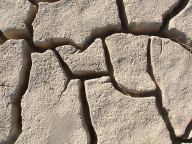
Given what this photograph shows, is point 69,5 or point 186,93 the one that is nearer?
point 186,93

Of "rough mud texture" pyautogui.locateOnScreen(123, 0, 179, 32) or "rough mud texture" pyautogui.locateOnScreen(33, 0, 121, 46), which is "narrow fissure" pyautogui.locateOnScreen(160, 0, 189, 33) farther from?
"rough mud texture" pyautogui.locateOnScreen(33, 0, 121, 46)

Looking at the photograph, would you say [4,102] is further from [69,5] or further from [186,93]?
[186,93]

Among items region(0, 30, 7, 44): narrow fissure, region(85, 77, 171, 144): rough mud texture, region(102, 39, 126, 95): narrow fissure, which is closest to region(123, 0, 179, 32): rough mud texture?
region(102, 39, 126, 95): narrow fissure

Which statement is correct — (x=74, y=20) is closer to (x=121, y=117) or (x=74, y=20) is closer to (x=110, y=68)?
(x=110, y=68)

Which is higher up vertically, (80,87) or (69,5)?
(69,5)

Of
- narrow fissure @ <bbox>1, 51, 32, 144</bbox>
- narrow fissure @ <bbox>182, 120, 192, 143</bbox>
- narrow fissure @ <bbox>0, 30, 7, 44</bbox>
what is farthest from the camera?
narrow fissure @ <bbox>0, 30, 7, 44</bbox>

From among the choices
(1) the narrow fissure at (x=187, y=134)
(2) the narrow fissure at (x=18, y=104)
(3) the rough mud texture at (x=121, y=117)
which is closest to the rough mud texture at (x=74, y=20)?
(2) the narrow fissure at (x=18, y=104)

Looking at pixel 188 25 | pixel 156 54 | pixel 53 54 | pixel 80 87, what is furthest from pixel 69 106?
pixel 188 25

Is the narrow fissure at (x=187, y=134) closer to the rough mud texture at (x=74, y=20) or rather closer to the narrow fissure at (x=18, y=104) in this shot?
the rough mud texture at (x=74, y=20)
